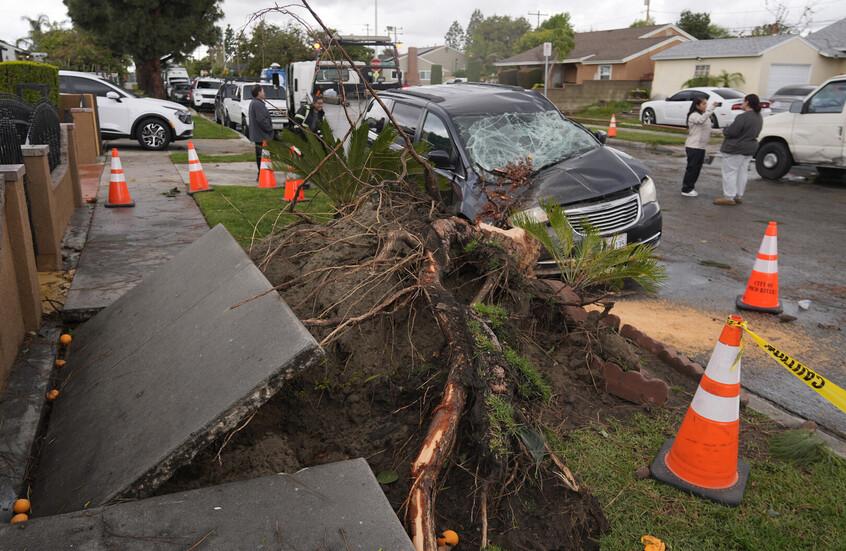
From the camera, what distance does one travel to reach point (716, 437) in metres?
3.02

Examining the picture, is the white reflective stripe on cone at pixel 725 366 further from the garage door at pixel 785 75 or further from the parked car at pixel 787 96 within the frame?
the garage door at pixel 785 75

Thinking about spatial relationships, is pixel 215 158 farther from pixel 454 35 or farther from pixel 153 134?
pixel 454 35

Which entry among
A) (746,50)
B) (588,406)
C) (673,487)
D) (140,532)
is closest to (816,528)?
(673,487)

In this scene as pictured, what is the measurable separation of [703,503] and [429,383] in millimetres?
1413

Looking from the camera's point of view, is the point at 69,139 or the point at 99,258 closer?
the point at 99,258

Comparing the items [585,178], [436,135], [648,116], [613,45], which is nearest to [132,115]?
[436,135]

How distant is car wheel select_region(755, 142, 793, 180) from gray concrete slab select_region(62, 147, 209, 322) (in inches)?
459

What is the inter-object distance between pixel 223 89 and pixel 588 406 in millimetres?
27703

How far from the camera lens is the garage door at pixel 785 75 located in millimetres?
34375

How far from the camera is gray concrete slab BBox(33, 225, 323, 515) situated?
2508 millimetres

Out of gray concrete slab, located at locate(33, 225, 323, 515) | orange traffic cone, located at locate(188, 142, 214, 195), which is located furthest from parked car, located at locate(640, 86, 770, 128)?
gray concrete slab, located at locate(33, 225, 323, 515)

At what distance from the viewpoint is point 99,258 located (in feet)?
20.5

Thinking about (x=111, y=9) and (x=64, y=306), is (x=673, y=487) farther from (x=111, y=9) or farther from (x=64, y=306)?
Result: (x=111, y=9)

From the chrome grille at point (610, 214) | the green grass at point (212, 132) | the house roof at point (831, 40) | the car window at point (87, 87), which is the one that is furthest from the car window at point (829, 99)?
the house roof at point (831, 40)
